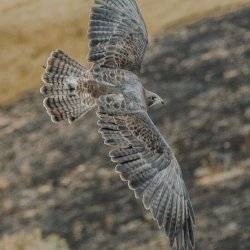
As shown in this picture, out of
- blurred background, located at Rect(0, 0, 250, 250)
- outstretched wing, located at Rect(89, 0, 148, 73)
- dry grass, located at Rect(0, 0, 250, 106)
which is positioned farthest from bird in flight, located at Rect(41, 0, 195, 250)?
dry grass, located at Rect(0, 0, 250, 106)

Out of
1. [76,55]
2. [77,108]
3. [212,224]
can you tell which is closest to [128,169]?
[77,108]

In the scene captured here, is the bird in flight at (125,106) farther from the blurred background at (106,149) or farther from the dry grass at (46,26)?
the dry grass at (46,26)

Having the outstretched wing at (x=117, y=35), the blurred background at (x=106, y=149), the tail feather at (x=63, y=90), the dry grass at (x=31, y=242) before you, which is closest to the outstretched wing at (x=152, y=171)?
the tail feather at (x=63, y=90)

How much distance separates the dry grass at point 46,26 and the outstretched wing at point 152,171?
687 cm

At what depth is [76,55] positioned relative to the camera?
70.5ft

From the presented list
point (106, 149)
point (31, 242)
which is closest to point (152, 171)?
point (31, 242)

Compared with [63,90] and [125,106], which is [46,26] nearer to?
[63,90]

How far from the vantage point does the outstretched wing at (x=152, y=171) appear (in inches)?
539

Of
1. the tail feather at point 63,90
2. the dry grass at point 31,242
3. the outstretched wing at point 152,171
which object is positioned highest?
the tail feather at point 63,90

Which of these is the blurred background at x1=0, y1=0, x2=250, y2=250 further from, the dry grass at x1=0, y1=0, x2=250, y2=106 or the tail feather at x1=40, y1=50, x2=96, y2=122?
the tail feather at x1=40, y1=50, x2=96, y2=122

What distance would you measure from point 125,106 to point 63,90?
1344 mm

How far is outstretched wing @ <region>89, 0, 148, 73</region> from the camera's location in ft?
51.9

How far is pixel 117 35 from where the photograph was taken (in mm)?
16047

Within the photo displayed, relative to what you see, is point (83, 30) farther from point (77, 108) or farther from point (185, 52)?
point (77, 108)
